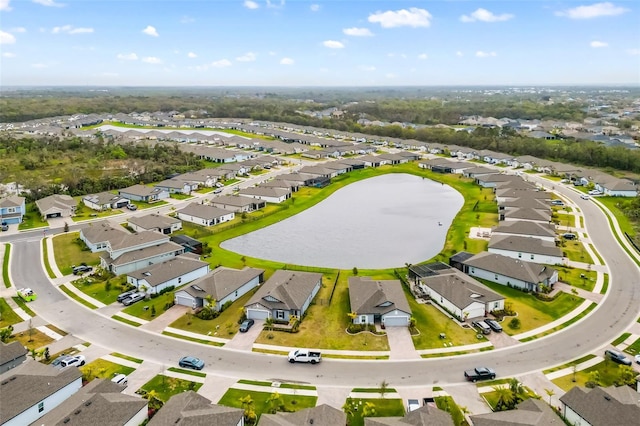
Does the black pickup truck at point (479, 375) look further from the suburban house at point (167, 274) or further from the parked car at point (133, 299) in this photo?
the parked car at point (133, 299)

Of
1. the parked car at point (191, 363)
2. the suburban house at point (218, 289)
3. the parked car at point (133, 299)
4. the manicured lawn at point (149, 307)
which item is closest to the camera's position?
the parked car at point (191, 363)

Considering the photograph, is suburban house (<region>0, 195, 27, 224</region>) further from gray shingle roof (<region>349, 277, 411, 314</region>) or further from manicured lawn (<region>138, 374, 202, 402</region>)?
gray shingle roof (<region>349, 277, 411, 314</region>)

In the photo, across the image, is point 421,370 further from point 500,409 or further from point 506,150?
point 506,150

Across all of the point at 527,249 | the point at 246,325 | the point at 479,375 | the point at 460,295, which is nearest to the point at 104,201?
the point at 246,325

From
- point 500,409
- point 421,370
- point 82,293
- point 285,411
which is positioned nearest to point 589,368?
point 500,409

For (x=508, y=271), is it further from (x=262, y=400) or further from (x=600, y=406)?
(x=262, y=400)

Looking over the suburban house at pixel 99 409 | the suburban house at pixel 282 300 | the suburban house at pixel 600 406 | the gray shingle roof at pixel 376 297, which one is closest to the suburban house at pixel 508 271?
the gray shingle roof at pixel 376 297
